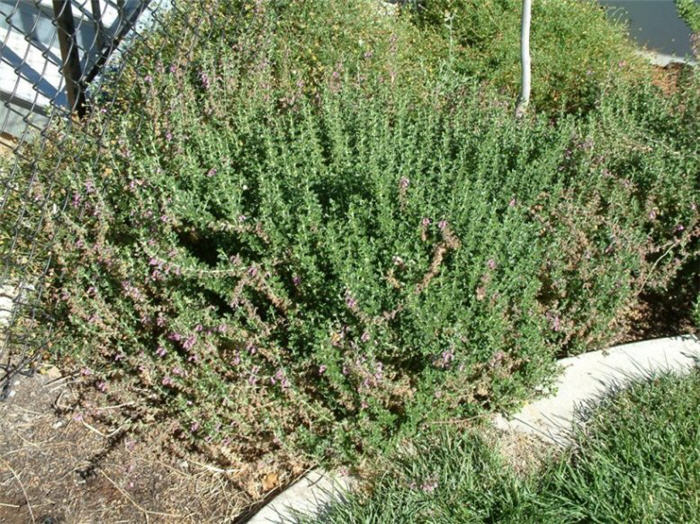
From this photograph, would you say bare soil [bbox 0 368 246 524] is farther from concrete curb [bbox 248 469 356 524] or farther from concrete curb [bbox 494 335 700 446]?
concrete curb [bbox 494 335 700 446]

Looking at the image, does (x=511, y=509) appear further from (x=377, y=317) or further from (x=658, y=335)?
(x=658, y=335)

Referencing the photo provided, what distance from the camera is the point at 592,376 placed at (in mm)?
3377

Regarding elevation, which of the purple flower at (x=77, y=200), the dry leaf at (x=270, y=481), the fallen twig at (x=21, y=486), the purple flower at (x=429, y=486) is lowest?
the fallen twig at (x=21, y=486)

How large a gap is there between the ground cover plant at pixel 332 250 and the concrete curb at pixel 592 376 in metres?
0.10

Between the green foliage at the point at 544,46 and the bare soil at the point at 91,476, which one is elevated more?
the green foliage at the point at 544,46

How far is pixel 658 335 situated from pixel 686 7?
9.06 feet

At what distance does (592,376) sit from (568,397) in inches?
7.4

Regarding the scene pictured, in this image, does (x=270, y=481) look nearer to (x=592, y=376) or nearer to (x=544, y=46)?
(x=592, y=376)

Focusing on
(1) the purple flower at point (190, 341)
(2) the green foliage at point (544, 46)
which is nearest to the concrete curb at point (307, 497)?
(1) the purple flower at point (190, 341)

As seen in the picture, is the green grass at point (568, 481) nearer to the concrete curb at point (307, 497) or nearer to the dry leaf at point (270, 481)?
the concrete curb at point (307, 497)

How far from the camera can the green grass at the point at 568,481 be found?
2725 mm

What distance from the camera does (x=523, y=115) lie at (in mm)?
4414

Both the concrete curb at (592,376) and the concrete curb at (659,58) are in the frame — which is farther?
the concrete curb at (659,58)

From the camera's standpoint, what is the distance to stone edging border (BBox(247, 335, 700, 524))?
9.41 feet
